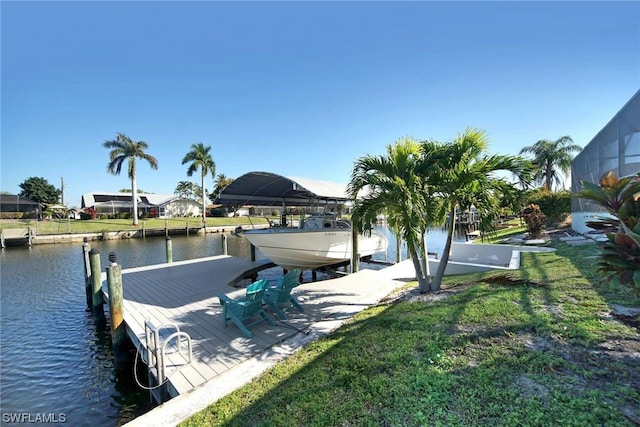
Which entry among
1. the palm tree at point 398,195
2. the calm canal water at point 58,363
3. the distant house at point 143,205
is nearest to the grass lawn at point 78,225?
the distant house at point 143,205

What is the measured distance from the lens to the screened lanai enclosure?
8.65 meters

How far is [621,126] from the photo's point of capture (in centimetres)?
959

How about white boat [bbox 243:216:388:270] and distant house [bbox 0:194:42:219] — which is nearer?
white boat [bbox 243:216:388:270]

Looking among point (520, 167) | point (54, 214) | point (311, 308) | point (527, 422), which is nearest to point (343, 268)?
point (311, 308)

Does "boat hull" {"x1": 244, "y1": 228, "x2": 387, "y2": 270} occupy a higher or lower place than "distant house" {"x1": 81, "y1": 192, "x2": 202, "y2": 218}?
lower

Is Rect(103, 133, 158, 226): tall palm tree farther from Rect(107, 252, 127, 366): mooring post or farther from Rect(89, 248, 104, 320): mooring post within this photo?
Rect(107, 252, 127, 366): mooring post

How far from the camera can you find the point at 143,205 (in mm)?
51656

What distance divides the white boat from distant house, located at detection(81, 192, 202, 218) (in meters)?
47.3

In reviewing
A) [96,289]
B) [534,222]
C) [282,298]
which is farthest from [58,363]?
[534,222]

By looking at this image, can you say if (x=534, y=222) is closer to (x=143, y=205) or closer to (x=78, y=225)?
(x=78, y=225)

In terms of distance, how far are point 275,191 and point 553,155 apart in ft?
113

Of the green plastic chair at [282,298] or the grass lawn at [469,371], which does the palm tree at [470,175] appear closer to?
the grass lawn at [469,371]

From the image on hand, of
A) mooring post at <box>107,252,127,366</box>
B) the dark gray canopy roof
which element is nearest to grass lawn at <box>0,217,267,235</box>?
the dark gray canopy roof

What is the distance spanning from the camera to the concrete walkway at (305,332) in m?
3.46
